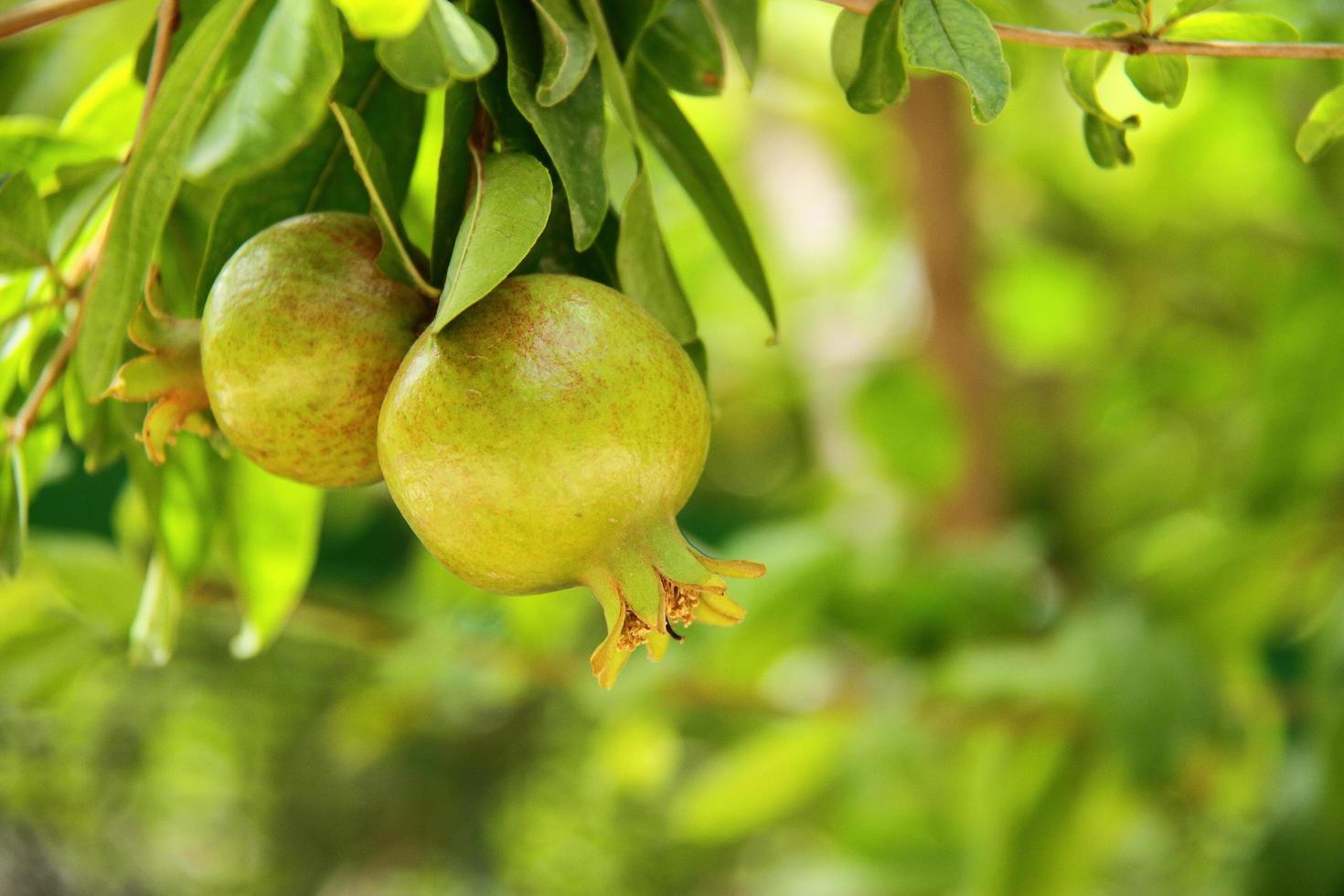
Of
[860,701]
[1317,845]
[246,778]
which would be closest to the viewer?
[1317,845]

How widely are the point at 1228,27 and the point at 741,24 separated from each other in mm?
162

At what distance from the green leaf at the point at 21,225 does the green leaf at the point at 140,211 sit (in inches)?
4.6

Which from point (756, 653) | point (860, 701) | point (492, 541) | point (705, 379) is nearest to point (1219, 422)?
point (860, 701)

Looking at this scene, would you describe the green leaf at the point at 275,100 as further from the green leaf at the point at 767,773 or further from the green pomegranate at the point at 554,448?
the green leaf at the point at 767,773

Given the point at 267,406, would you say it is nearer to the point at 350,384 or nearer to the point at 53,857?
the point at 350,384

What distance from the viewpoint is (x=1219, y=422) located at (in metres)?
1.41

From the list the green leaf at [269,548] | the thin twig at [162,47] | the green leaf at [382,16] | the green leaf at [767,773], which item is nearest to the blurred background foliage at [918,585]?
the green leaf at [767,773]

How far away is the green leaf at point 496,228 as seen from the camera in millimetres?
279

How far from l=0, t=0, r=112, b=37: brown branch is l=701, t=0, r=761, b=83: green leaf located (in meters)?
0.20

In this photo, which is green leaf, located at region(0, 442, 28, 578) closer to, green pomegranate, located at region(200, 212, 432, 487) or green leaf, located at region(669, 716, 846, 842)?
green pomegranate, located at region(200, 212, 432, 487)

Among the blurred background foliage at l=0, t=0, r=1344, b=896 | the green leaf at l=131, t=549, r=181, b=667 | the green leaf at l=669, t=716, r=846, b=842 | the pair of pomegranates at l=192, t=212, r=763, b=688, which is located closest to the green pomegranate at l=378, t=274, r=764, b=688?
the pair of pomegranates at l=192, t=212, r=763, b=688

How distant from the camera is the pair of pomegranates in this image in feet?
0.95

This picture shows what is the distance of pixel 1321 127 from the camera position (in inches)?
13.8

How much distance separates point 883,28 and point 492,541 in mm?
180
